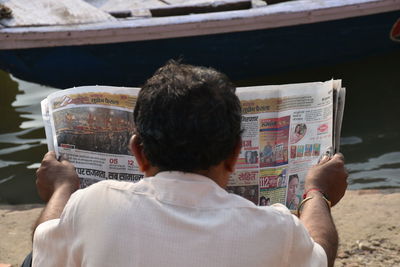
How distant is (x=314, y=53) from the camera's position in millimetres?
4762

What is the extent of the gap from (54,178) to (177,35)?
270cm

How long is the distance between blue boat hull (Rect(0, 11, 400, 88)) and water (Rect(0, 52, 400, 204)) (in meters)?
0.21

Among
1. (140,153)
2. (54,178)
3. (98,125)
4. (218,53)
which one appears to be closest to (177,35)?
(218,53)

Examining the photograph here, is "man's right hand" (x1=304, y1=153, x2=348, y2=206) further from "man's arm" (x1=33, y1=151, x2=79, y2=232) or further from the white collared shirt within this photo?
"man's arm" (x1=33, y1=151, x2=79, y2=232)

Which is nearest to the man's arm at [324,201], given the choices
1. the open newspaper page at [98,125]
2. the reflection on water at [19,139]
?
the open newspaper page at [98,125]

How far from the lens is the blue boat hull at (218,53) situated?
4.29 metres

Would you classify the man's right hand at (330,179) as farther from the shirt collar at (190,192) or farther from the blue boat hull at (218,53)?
the blue boat hull at (218,53)

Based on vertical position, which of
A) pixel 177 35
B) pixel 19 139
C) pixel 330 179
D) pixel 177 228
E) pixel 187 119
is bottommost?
pixel 19 139

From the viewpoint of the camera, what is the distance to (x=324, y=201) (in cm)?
152

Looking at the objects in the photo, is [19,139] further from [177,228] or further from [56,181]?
[177,228]

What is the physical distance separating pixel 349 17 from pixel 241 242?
3595 mm

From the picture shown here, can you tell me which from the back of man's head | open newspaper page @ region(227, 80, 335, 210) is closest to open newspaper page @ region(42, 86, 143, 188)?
open newspaper page @ region(227, 80, 335, 210)

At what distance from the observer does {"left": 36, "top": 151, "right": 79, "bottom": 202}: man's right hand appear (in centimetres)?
159

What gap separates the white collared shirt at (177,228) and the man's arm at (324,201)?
16cm
